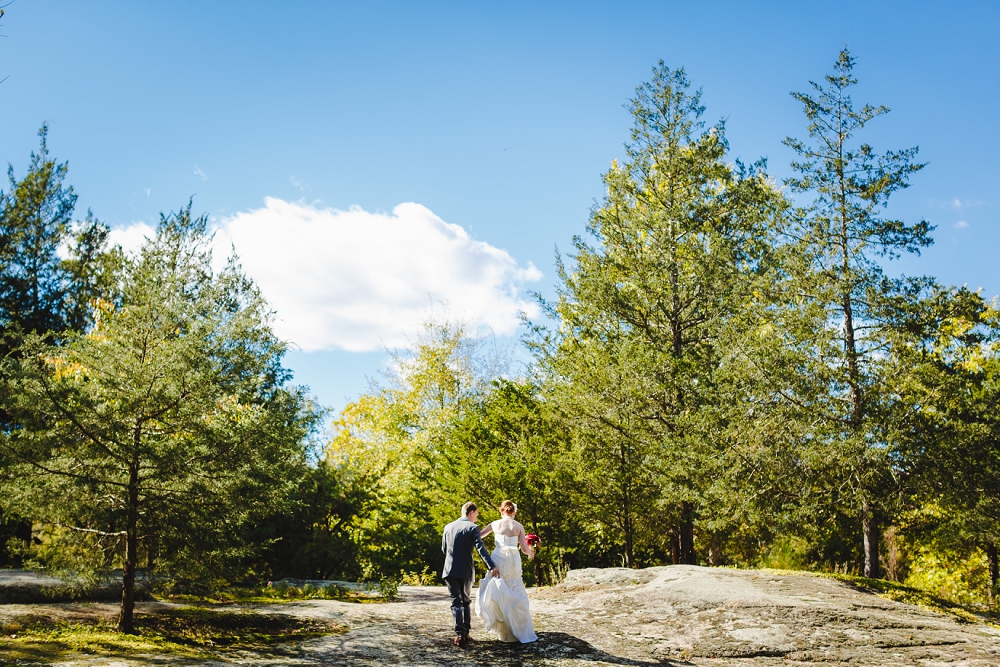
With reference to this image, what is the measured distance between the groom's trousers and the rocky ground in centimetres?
30

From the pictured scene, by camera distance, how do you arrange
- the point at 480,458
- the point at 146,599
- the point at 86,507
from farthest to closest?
the point at 480,458
the point at 146,599
the point at 86,507

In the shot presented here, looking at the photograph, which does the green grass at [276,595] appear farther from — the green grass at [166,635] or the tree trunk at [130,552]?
the tree trunk at [130,552]

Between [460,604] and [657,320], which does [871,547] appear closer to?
[657,320]

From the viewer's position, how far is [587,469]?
47.3ft

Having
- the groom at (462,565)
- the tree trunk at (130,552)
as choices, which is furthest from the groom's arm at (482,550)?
the tree trunk at (130,552)

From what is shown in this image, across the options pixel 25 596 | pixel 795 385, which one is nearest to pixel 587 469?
pixel 795 385

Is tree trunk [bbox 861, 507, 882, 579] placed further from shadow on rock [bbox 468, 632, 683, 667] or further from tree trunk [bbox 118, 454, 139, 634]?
tree trunk [bbox 118, 454, 139, 634]

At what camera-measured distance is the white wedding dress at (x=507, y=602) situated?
335 inches

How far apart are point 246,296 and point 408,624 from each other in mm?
14692

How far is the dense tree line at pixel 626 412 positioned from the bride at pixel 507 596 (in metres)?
3.15

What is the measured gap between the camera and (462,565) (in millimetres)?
8742

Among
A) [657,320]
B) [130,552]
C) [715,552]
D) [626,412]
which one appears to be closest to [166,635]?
[130,552]

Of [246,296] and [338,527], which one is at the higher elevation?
[246,296]

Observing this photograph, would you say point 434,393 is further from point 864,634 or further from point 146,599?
point 864,634
